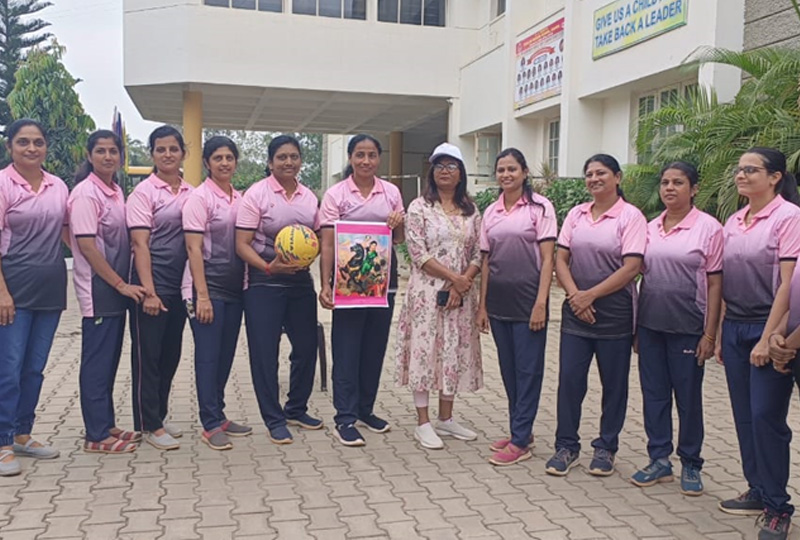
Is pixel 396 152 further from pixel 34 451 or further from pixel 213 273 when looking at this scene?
pixel 34 451

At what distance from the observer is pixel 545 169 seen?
12.9m

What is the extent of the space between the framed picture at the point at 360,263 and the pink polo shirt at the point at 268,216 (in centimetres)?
30

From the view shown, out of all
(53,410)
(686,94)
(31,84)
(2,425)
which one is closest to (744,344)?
(2,425)

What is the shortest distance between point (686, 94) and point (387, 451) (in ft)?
26.2

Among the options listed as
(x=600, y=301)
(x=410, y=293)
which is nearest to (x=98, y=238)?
(x=410, y=293)

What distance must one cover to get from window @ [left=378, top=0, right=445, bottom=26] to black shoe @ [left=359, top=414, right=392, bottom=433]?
45.6 ft

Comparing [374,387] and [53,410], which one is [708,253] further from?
[53,410]

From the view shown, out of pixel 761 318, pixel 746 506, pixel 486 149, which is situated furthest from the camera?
pixel 486 149

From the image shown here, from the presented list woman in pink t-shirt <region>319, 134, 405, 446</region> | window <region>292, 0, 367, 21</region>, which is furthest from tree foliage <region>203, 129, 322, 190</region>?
woman in pink t-shirt <region>319, 134, 405, 446</region>

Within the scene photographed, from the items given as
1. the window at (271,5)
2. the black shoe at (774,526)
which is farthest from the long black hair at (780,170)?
the window at (271,5)

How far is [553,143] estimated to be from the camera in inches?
591

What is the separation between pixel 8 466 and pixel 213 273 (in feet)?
5.22

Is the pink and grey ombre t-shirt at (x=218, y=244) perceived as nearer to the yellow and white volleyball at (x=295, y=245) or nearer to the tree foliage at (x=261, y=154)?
the yellow and white volleyball at (x=295, y=245)

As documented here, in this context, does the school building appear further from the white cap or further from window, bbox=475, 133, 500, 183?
the white cap
